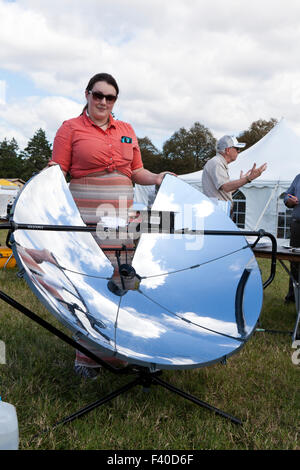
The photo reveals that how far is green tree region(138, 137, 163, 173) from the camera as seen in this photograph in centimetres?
4738

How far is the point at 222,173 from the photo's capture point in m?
4.53

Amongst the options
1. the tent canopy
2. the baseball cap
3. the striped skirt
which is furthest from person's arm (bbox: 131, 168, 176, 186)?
the tent canopy

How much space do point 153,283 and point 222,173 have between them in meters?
2.32

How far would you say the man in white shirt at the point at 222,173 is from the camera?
4457 millimetres

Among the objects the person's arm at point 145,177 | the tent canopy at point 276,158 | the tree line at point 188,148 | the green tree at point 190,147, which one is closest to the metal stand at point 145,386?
the person's arm at point 145,177

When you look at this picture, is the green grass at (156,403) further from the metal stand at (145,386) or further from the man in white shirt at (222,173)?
the man in white shirt at (222,173)

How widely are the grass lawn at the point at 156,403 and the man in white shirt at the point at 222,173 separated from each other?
1681 millimetres

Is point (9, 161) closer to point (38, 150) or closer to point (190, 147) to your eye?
point (38, 150)

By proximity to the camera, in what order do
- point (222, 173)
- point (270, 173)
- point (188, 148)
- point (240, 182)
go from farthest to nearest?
point (188, 148)
point (270, 173)
point (222, 173)
point (240, 182)

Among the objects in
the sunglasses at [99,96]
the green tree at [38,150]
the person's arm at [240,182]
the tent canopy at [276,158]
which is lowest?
the person's arm at [240,182]

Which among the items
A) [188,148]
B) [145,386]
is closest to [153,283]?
[145,386]

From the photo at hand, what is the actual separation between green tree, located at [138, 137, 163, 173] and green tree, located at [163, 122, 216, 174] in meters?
0.91

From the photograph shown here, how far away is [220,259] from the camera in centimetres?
259

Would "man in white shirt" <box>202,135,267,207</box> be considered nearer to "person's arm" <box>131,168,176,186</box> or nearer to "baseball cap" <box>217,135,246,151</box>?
"baseball cap" <box>217,135,246,151</box>
